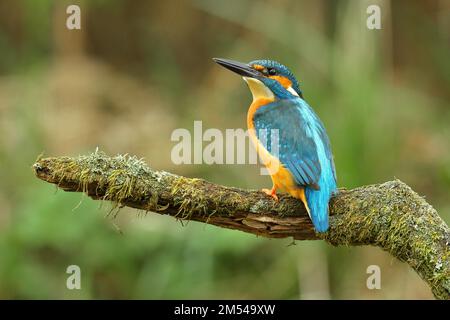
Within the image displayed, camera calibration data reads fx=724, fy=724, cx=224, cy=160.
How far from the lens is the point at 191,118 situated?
8.16 m

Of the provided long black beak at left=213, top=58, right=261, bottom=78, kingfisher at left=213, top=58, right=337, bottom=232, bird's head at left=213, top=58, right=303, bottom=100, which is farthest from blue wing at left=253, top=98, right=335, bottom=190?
long black beak at left=213, top=58, right=261, bottom=78

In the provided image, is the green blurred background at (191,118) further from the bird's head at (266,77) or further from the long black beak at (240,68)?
the long black beak at (240,68)

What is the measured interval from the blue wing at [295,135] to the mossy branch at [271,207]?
0.61 ft

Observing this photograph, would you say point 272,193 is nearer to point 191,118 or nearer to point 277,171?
point 277,171

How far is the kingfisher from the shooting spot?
3.91 m

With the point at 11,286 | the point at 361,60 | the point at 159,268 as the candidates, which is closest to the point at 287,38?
the point at 361,60

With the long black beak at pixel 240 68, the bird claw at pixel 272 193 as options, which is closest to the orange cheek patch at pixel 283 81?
the long black beak at pixel 240 68

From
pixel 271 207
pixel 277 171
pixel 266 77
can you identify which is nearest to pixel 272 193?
pixel 271 207

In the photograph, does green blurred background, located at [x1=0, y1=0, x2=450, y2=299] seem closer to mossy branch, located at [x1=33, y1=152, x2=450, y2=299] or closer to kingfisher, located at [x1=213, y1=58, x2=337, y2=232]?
kingfisher, located at [x1=213, y1=58, x2=337, y2=232]

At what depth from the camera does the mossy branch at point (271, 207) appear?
364cm

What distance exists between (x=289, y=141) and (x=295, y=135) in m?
0.05

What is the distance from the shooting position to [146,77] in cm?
966

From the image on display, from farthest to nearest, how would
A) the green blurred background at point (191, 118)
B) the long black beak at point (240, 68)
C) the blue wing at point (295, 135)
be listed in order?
the green blurred background at point (191, 118) → the long black beak at point (240, 68) → the blue wing at point (295, 135)

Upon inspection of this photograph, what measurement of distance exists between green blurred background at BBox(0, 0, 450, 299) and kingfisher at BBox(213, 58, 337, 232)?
66.8 inches
